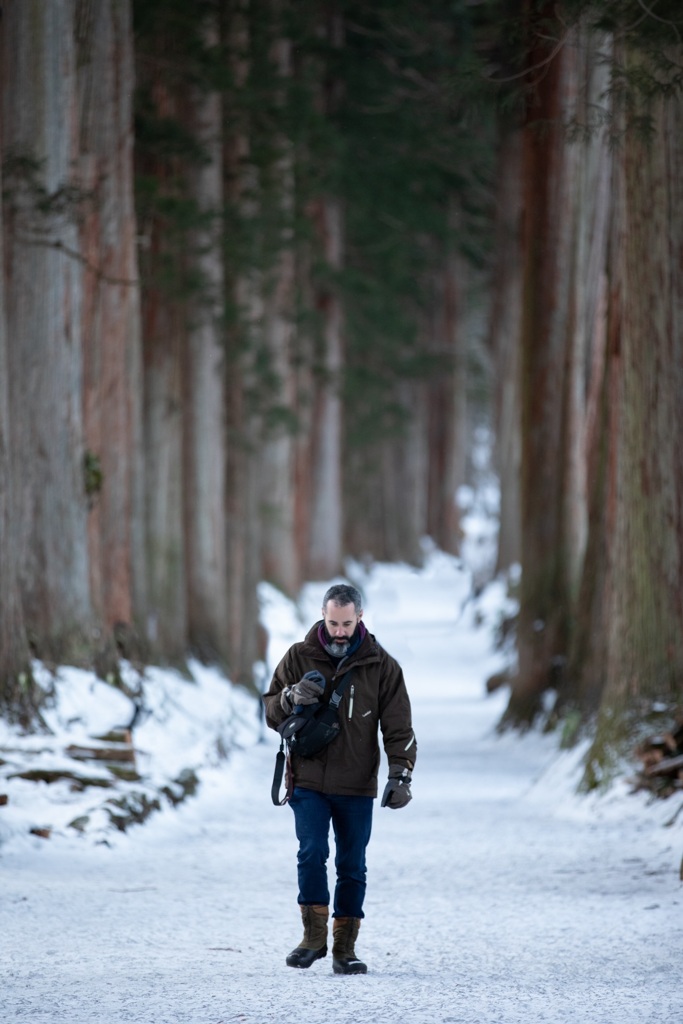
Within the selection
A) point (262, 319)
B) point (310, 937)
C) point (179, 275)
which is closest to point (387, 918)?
point (310, 937)

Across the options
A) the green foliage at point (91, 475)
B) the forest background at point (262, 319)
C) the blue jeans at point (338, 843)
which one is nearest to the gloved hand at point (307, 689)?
the blue jeans at point (338, 843)

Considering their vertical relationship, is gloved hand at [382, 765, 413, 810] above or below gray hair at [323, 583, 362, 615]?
below

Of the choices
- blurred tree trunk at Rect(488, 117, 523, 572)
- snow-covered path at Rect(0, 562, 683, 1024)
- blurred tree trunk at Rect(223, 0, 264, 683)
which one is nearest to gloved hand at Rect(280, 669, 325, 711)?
snow-covered path at Rect(0, 562, 683, 1024)

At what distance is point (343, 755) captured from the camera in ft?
23.5

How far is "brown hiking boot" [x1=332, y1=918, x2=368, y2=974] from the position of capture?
7.27 meters

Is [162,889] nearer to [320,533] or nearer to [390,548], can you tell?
[320,533]

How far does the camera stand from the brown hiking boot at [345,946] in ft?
23.9

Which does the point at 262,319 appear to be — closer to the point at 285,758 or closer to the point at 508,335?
the point at 508,335

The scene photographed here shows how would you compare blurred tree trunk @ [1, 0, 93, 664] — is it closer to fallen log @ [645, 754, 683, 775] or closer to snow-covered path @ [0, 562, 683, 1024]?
snow-covered path @ [0, 562, 683, 1024]

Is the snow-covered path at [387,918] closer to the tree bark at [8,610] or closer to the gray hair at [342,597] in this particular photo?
the tree bark at [8,610]

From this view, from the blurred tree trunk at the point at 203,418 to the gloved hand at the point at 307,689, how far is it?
1392cm

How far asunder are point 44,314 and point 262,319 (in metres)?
11.2

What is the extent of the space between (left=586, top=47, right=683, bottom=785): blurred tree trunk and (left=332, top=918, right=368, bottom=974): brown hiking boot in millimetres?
5546

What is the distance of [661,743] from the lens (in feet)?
38.4
